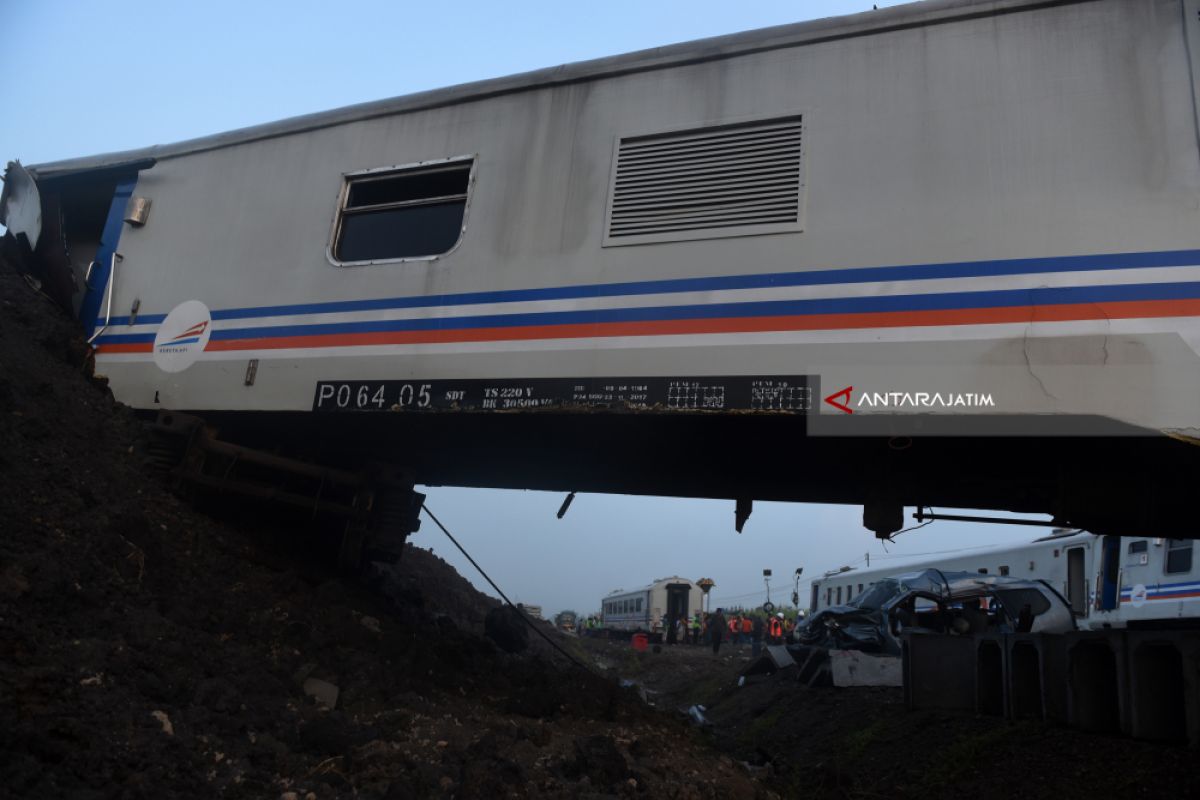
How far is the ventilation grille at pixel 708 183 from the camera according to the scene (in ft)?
15.4

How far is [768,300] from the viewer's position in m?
4.49

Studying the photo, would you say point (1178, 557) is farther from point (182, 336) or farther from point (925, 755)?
point (182, 336)

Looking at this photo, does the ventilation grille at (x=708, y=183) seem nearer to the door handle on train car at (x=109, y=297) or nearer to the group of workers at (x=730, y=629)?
the door handle on train car at (x=109, y=297)

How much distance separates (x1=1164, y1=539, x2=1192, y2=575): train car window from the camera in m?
11.3

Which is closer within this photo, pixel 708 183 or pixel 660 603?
pixel 708 183

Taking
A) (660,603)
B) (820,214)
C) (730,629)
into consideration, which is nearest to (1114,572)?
(820,214)

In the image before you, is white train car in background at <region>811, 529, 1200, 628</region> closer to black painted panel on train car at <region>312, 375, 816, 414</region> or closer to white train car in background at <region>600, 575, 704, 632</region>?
black painted panel on train car at <region>312, 375, 816, 414</region>

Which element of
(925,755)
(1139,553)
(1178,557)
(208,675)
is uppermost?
(1139,553)

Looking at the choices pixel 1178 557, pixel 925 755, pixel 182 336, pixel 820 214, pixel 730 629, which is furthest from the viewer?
pixel 730 629

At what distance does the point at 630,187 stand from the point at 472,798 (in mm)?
3477

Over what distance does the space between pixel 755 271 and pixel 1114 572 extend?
11863 mm

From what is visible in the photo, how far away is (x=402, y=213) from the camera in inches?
229

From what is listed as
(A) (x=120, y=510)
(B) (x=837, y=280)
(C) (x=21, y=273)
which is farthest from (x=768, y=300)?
(C) (x=21, y=273)

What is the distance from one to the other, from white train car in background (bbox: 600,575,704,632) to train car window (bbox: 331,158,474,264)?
999 inches
